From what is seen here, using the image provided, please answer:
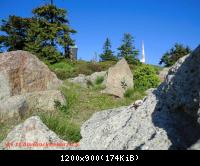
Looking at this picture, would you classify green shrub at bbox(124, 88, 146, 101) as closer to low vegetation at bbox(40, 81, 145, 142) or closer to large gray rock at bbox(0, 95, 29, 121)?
low vegetation at bbox(40, 81, 145, 142)

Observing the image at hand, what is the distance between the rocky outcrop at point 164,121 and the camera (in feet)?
15.2

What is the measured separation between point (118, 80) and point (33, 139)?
12948 millimetres

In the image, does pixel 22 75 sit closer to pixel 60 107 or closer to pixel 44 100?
pixel 44 100

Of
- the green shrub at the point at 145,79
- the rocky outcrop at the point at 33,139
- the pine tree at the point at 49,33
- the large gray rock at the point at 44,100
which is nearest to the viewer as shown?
the rocky outcrop at the point at 33,139

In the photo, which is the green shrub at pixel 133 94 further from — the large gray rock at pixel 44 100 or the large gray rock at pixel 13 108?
the large gray rock at pixel 13 108

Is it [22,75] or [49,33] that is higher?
[49,33]

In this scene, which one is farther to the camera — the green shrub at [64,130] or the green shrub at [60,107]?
the green shrub at [60,107]

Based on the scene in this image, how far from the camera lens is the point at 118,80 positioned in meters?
18.4

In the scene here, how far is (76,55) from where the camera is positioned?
47.8m

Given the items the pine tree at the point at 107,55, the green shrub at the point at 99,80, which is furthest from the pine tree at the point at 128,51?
the green shrub at the point at 99,80

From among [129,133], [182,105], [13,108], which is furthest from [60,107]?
[182,105]

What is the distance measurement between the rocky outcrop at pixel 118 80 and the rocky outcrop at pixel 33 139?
10931 millimetres
